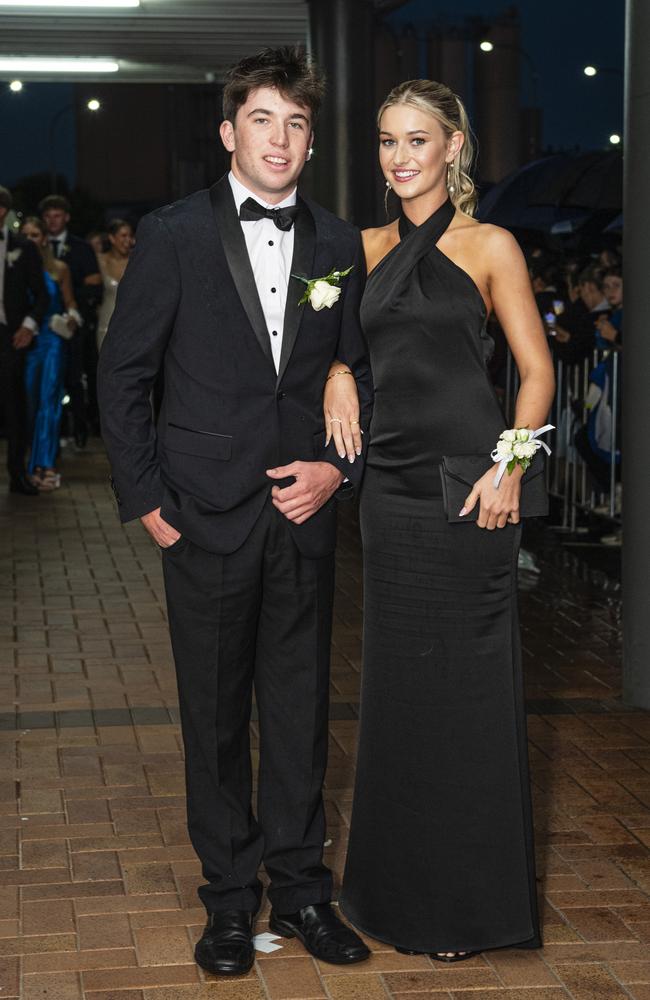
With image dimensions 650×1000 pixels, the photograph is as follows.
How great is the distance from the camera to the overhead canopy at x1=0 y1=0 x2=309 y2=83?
1550 cm

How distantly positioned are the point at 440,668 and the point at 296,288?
104 centimetres

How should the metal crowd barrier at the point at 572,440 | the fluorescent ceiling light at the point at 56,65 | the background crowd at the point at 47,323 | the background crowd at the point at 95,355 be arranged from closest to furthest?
the metal crowd barrier at the point at 572,440
the background crowd at the point at 95,355
the background crowd at the point at 47,323
the fluorescent ceiling light at the point at 56,65

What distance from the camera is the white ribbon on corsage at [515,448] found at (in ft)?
12.5

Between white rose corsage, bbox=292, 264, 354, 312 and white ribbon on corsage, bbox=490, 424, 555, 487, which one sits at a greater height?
white rose corsage, bbox=292, 264, 354, 312

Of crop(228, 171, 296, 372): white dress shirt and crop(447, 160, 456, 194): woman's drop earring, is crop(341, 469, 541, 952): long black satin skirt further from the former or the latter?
crop(447, 160, 456, 194): woman's drop earring

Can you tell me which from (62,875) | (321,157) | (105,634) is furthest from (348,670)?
(321,157)

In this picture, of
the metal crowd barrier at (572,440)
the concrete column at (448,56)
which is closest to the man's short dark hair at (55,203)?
the metal crowd barrier at (572,440)

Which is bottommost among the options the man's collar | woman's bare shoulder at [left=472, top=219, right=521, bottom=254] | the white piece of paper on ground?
the white piece of paper on ground

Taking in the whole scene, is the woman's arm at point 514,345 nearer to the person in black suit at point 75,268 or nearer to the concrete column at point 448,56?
the person in black suit at point 75,268

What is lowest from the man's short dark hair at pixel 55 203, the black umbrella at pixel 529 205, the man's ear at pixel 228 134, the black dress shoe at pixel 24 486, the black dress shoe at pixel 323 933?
the black dress shoe at pixel 323 933

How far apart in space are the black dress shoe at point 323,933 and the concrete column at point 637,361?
2733 millimetres

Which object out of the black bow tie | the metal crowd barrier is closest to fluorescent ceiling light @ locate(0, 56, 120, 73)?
the metal crowd barrier

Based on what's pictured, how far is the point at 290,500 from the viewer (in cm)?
380

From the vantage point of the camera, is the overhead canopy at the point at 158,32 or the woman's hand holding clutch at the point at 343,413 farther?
the overhead canopy at the point at 158,32
